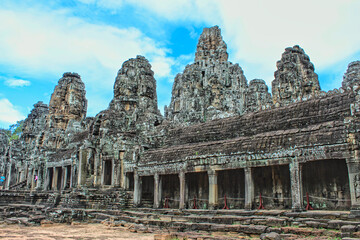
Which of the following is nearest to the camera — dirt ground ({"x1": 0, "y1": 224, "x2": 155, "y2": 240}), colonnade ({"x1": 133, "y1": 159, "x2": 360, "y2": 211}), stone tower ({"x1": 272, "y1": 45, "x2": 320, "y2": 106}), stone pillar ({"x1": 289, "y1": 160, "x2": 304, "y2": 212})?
colonnade ({"x1": 133, "y1": 159, "x2": 360, "y2": 211})

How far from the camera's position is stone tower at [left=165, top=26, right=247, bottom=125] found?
52.1 meters

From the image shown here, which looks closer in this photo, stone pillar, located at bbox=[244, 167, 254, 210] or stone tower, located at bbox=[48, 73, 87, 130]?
stone pillar, located at bbox=[244, 167, 254, 210]

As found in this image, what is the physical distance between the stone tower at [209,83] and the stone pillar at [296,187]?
35383 millimetres

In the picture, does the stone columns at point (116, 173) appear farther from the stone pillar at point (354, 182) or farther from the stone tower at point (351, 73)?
the stone tower at point (351, 73)

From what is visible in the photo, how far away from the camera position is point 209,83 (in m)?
52.7

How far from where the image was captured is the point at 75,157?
27.8 metres

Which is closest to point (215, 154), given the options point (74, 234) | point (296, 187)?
point (296, 187)

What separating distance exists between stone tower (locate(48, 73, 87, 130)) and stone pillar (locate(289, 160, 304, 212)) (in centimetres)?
3826

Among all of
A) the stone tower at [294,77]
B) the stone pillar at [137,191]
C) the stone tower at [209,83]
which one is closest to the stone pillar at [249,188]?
the stone pillar at [137,191]

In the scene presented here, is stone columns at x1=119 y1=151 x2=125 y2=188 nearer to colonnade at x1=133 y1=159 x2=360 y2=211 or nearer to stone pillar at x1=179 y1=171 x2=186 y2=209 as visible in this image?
colonnade at x1=133 y1=159 x2=360 y2=211

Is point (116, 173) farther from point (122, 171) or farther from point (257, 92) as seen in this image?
point (257, 92)

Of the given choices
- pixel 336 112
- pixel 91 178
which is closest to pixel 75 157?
pixel 91 178

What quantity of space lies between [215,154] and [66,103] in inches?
1389

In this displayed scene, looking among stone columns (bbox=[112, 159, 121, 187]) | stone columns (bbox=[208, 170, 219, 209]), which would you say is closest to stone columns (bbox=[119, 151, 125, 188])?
stone columns (bbox=[112, 159, 121, 187])
